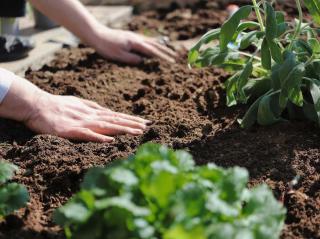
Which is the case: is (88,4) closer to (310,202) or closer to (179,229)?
(310,202)

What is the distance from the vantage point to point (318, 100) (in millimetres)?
2275

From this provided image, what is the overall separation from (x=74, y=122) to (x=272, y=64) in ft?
2.91

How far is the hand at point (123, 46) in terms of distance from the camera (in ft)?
11.0

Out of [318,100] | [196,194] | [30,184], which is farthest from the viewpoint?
[318,100]

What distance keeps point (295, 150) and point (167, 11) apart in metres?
2.58

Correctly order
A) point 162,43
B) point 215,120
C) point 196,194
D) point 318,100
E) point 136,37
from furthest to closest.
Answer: point 162,43
point 136,37
point 215,120
point 318,100
point 196,194

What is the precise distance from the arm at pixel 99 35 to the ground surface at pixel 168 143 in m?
0.19

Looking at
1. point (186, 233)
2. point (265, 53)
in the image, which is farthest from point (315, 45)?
point (186, 233)

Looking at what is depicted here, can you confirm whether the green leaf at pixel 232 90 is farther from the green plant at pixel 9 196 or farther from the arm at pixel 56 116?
the green plant at pixel 9 196

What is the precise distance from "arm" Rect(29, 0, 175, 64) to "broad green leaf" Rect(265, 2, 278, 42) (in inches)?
48.3

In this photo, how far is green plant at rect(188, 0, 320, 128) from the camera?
224 centimetres

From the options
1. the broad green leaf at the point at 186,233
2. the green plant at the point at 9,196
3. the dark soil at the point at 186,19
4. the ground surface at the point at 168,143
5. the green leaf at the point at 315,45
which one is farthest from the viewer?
the dark soil at the point at 186,19

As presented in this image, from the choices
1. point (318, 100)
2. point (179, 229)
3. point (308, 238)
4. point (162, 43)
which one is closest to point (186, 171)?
point (179, 229)

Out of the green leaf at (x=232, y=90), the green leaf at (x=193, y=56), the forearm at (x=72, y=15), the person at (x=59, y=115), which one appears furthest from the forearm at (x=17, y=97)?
the forearm at (x=72, y=15)
